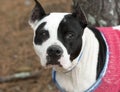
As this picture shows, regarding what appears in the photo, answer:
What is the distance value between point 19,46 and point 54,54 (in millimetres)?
2332

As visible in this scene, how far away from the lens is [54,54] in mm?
3836

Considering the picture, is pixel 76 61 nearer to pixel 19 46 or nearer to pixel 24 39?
pixel 19 46

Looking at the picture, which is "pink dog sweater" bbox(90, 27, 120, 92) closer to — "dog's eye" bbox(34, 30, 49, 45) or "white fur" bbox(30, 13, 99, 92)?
"white fur" bbox(30, 13, 99, 92)

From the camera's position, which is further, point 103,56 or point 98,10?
point 98,10

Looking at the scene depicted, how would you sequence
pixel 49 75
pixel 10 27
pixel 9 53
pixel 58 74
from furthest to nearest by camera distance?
pixel 10 27
pixel 9 53
pixel 49 75
pixel 58 74

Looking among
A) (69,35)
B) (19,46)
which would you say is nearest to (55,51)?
(69,35)

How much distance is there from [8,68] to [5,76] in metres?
0.16

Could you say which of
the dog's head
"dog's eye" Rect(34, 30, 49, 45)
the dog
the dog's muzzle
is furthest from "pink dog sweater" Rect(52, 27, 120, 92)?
"dog's eye" Rect(34, 30, 49, 45)

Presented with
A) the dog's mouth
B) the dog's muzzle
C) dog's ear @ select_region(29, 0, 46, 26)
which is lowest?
the dog's mouth

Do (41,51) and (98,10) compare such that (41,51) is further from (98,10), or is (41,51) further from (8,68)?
(8,68)

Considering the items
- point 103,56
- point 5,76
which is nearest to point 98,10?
point 103,56

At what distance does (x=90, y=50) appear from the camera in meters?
4.06

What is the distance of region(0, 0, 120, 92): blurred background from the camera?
4.84 meters

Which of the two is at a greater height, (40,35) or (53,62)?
(40,35)
